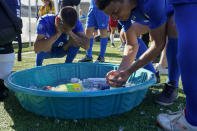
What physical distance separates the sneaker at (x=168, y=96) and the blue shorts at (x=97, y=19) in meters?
2.07

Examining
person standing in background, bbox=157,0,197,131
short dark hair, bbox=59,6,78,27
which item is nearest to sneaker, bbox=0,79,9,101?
short dark hair, bbox=59,6,78,27

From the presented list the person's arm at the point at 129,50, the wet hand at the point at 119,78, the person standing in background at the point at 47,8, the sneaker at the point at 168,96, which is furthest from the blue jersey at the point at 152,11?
the person standing in background at the point at 47,8

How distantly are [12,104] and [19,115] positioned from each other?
0.24m

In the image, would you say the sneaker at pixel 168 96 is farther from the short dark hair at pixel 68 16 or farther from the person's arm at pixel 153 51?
the short dark hair at pixel 68 16

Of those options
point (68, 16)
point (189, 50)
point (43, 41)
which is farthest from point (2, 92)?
point (189, 50)

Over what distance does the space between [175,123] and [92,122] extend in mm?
535

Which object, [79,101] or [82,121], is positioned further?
[82,121]

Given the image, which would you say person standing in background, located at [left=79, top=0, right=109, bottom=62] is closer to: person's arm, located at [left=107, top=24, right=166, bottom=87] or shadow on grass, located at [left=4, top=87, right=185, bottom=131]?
shadow on grass, located at [left=4, top=87, right=185, bottom=131]

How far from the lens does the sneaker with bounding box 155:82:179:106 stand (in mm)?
1762

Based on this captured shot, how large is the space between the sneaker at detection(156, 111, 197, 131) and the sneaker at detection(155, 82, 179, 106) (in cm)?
38

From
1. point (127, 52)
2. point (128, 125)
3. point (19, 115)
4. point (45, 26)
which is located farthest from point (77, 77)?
point (128, 125)

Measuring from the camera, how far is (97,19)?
358 centimetres

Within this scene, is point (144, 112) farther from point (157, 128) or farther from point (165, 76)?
point (165, 76)

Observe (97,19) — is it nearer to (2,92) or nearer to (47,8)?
(2,92)
